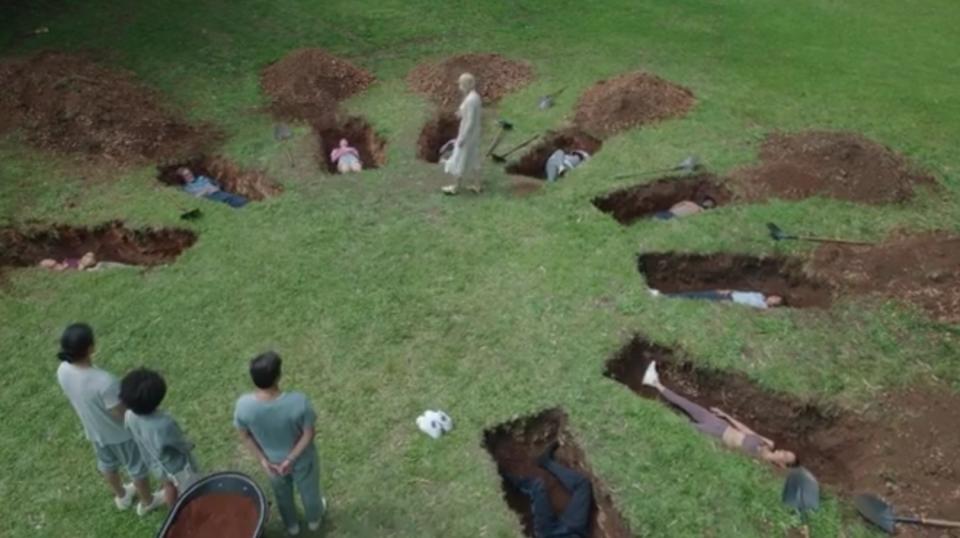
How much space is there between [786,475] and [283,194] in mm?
8283

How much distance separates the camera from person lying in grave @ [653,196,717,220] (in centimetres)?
1235

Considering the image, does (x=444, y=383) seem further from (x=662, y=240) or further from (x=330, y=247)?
(x=662, y=240)

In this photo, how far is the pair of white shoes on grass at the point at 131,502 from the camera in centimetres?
764

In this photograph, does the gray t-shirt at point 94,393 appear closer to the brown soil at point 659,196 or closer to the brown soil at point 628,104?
the brown soil at point 659,196

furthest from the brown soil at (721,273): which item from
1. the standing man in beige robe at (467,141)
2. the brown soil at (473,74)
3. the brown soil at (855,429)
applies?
the brown soil at (473,74)

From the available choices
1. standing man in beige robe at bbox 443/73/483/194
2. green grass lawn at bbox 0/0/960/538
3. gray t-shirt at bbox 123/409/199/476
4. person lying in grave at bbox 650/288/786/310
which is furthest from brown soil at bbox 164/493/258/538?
standing man in beige robe at bbox 443/73/483/194

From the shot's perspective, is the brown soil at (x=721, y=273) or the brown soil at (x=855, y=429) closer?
the brown soil at (x=855, y=429)

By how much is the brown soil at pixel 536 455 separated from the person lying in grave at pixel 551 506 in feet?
0.30

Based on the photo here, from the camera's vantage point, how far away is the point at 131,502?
7766 mm

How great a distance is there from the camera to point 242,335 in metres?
9.83

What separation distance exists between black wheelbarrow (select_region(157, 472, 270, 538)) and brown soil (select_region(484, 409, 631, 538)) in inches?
104

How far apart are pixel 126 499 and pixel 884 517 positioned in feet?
23.8

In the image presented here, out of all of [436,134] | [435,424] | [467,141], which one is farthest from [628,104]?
[435,424]

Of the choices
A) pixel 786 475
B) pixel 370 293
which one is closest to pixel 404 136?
pixel 370 293
